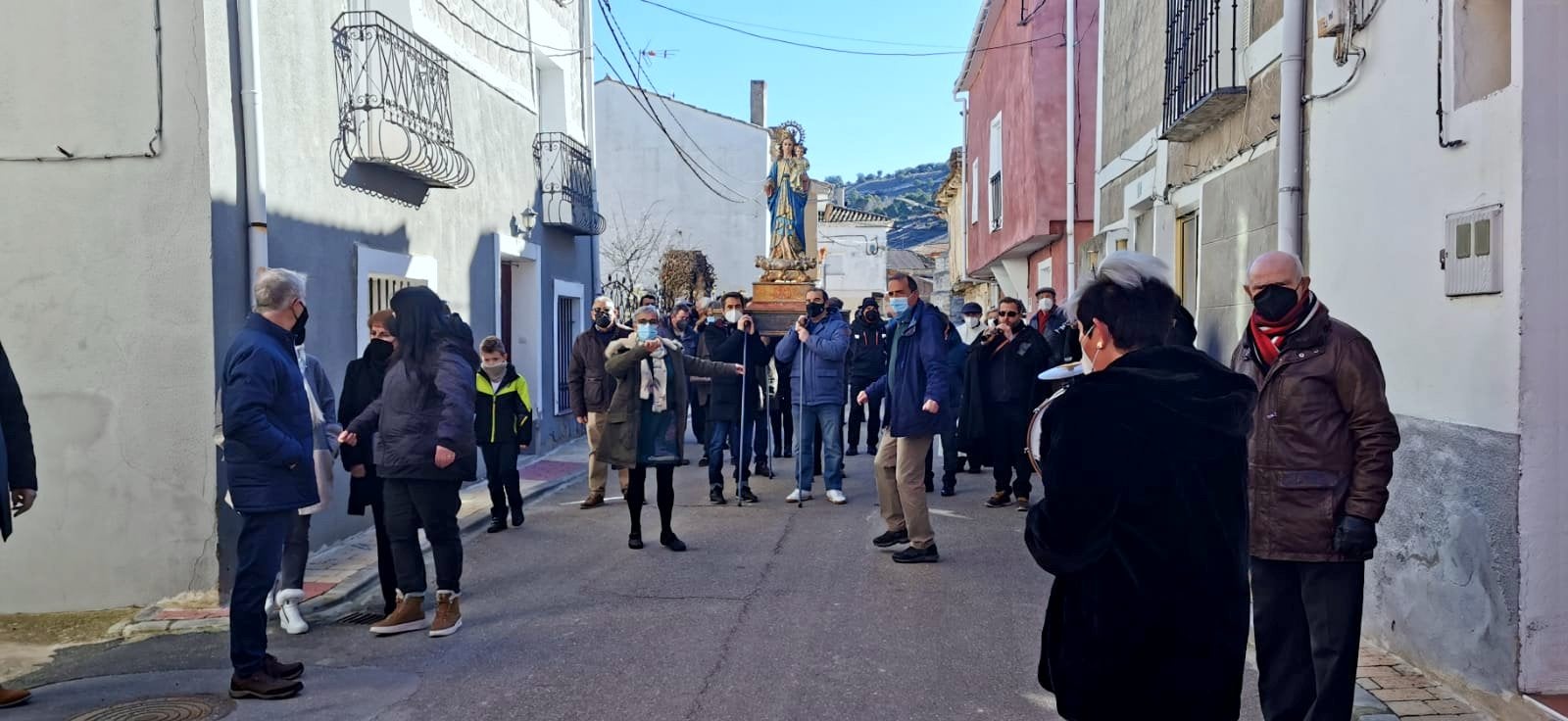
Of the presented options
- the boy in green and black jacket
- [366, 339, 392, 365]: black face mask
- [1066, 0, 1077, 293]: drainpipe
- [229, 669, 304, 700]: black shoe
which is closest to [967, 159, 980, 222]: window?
[1066, 0, 1077, 293]: drainpipe

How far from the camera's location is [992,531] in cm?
844

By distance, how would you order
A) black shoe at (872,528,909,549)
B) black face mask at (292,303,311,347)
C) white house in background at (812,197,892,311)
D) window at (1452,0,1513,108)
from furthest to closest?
white house in background at (812,197,892,311) < black shoe at (872,528,909,549) < black face mask at (292,303,311,347) < window at (1452,0,1513,108)

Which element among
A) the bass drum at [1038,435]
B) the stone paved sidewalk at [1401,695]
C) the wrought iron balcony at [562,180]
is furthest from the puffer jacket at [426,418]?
the wrought iron balcony at [562,180]

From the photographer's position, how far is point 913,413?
7227 mm

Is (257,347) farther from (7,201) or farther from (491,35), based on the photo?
(491,35)

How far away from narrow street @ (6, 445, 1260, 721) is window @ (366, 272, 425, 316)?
7.79ft

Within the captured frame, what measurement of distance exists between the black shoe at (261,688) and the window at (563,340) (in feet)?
30.9

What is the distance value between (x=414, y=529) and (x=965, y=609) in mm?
2931

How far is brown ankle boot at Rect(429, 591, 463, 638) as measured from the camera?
5.72 metres

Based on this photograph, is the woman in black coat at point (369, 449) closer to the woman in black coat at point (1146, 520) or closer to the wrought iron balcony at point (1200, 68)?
the woman in black coat at point (1146, 520)

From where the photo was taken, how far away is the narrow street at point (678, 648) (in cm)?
466

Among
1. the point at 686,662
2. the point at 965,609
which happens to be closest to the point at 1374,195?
the point at 965,609

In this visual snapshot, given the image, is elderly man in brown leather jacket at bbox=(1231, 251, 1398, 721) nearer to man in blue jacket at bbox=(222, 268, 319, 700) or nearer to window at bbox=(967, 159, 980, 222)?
man in blue jacket at bbox=(222, 268, 319, 700)

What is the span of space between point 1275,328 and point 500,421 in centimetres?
612
